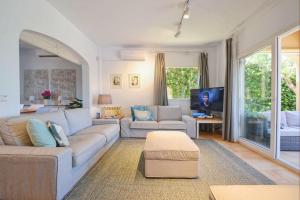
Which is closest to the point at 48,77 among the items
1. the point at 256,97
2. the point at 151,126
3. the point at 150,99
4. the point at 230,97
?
the point at 150,99

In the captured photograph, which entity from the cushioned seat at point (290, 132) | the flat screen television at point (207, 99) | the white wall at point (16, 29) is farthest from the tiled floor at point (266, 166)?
the white wall at point (16, 29)

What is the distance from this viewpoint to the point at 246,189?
1056mm

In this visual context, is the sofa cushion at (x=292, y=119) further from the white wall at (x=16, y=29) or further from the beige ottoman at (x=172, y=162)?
the white wall at (x=16, y=29)

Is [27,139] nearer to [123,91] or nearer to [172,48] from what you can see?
[123,91]

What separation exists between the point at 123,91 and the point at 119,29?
2042 millimetres

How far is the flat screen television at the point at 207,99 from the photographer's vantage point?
4.92 m

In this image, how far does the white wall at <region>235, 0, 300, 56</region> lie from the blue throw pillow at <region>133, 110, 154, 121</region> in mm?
2567

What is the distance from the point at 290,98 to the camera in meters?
4.63

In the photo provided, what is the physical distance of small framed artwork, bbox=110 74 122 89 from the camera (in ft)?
19.3

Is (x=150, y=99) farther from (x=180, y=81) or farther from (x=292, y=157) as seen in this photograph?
(x=292, y=157)

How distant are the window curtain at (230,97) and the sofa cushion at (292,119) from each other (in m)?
0.99

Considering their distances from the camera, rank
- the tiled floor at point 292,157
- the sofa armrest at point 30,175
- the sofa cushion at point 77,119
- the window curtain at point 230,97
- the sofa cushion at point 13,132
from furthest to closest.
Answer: the window curtain at point 230,97 → the sofa cushion at point 77,119 → the tiled floor at point 292,157 → the sofa cushion at point 13,132 → the sofa armrest at point 30,175

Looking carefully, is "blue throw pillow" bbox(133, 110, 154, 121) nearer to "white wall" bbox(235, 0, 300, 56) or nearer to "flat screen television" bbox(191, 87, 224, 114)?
"flat screen television" bbox(191, 87, 224, 114)

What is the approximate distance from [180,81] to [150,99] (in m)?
1.05
